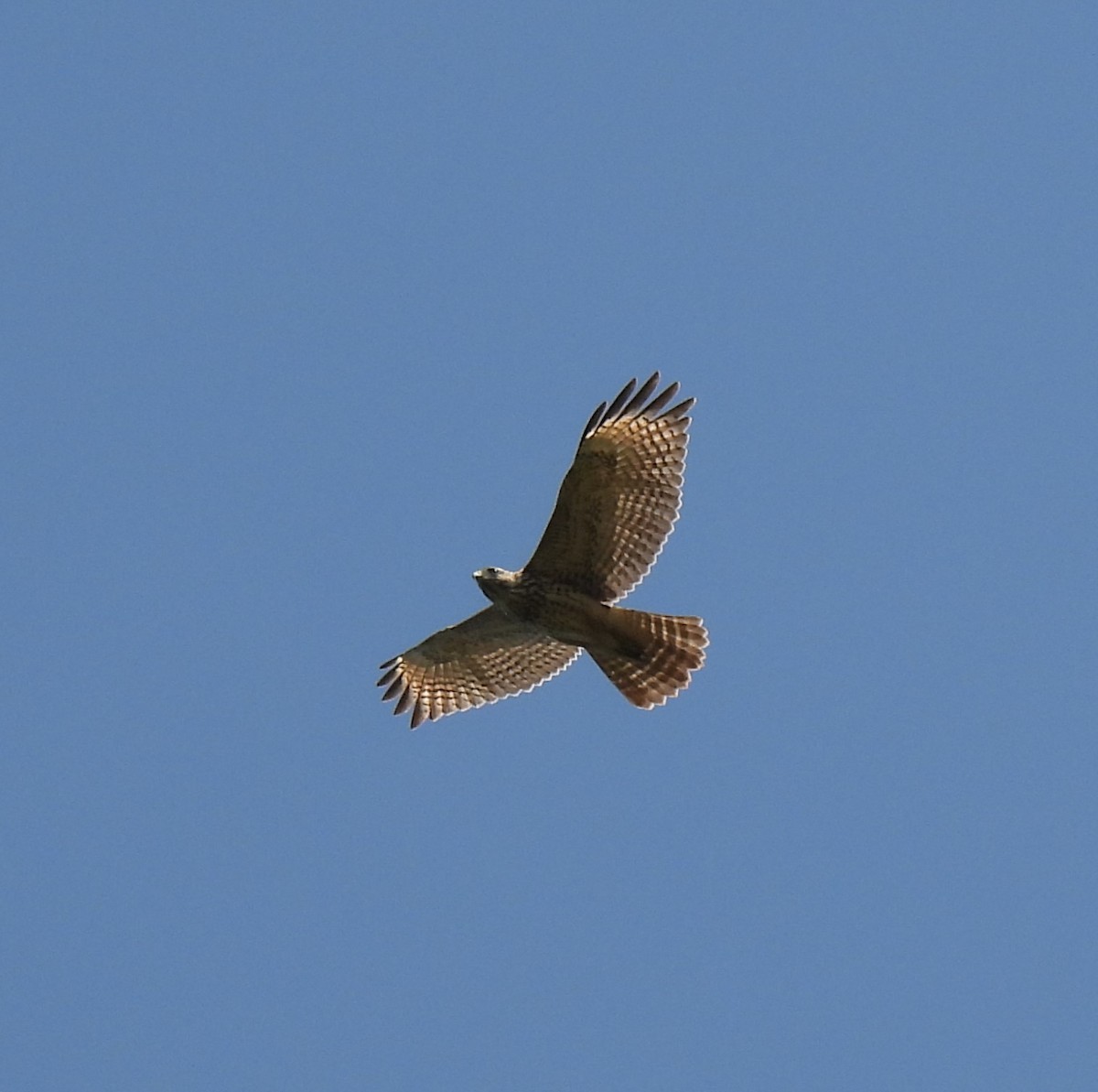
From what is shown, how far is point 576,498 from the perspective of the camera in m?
16.6

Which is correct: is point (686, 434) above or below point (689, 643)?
above

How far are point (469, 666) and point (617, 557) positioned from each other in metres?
2.24

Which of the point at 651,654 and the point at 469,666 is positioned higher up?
the point at 469,666

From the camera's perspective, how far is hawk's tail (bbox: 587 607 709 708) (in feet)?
55.2

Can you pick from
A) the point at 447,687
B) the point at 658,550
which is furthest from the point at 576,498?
the point at 447,687

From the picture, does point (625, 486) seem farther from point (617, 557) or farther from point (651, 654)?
point (651, 654)

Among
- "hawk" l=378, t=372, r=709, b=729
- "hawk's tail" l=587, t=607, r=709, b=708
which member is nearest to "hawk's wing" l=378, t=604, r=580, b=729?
"hawk" l=378, t=372, r=709, b=729

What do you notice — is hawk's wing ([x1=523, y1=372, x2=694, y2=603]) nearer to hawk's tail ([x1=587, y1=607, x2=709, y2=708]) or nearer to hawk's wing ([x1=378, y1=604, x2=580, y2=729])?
hawk's tail ([x1=587, y1=607, x2=709, y2=708])

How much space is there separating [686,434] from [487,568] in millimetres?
1995

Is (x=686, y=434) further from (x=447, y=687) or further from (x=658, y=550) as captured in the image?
(x=447, y=687)

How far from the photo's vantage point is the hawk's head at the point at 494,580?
55.3 ft

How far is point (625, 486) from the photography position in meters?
16.6

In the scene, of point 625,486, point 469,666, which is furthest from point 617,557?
point 469,666

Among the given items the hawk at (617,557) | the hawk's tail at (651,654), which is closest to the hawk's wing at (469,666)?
the hawk at (617,557)
